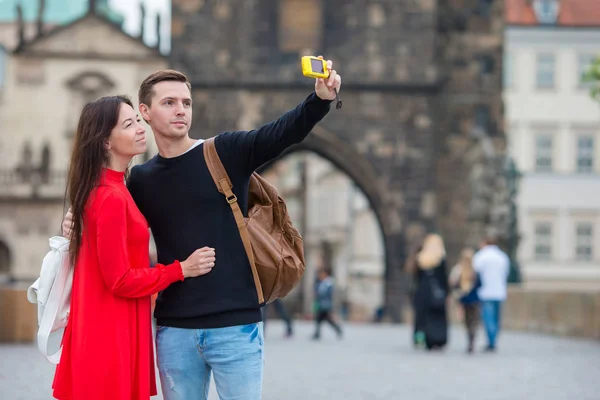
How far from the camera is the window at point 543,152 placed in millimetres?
48406

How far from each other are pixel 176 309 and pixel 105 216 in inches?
16.4

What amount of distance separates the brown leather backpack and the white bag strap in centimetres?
60

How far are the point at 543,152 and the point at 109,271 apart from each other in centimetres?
4520

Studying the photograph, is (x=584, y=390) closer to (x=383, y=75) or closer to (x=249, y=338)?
(x=249, y=338)

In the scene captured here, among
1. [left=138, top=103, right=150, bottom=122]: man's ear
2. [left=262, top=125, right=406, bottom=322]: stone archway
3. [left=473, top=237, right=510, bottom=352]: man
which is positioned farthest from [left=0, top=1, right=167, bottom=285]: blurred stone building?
[left=138, top=103, right=150, bottom=122]: man's ear

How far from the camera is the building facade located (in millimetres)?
47781

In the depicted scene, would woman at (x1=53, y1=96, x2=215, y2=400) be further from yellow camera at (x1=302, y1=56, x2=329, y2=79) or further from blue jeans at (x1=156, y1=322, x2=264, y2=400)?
yellow camera at (x1=302, y1=56, x2=329, y2=79)

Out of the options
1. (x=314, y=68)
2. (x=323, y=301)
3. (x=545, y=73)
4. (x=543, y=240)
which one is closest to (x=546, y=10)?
(x=545, y=73)

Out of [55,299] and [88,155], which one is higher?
[88,155]

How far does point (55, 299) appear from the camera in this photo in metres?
4.52

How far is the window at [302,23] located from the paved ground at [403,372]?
10847mm

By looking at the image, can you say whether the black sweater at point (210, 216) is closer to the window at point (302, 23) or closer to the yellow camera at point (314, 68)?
the yellow camera at point (314, 68)

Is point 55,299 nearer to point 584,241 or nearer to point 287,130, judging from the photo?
point 287,130

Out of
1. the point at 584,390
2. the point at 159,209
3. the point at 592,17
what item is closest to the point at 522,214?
the point at 592,17
